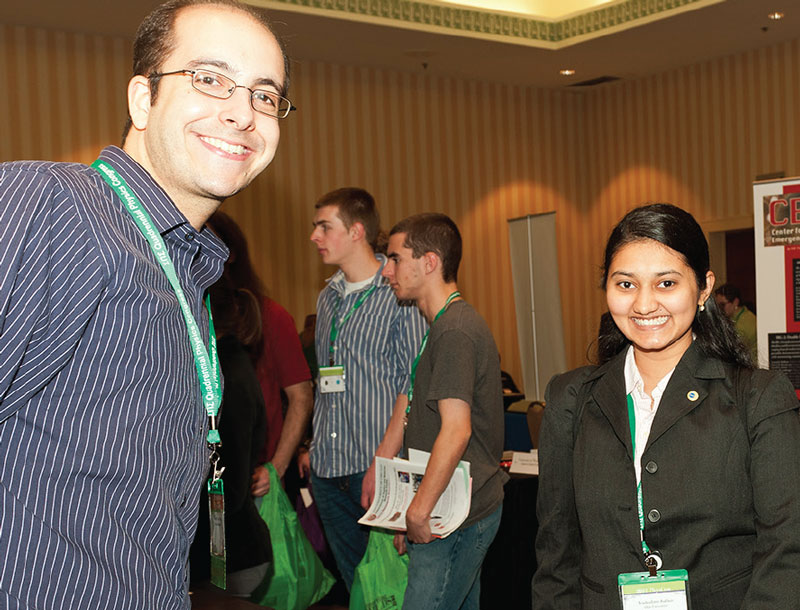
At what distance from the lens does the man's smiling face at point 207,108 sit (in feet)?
Answer: 3.49

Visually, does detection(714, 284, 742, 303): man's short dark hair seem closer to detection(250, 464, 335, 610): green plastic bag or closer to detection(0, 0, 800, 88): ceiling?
detection(0, 0, 800, 88): ceiling

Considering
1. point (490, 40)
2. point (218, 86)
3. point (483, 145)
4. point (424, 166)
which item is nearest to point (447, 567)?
point (218, 86)

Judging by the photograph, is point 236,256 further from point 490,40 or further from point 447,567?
point 490,40

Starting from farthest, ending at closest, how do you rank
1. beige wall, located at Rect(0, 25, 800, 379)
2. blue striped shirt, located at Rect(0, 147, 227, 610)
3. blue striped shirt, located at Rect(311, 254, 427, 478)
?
beige wall, located at Rect(0, 25, 800, 379), blue striped shirt, located at Rect(311, 254, 427, 478), blue striped shirt, located at Rect(0, 147, 227, 610)

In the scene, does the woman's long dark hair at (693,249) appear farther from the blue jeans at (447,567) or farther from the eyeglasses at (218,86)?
the blue jeans at (447,567)

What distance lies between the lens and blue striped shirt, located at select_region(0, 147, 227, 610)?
85 centimetres

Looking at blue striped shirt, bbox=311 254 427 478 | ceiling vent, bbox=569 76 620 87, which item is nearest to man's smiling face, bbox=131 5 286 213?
blue striped shirt, bbox=311 254 427 478

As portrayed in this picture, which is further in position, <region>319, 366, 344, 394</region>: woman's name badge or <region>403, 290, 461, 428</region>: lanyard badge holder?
<region>319, 366, 344, 394</region>: woman's name badge

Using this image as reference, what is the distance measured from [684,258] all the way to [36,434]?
56.6 inches

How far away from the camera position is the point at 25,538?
902 millimetres

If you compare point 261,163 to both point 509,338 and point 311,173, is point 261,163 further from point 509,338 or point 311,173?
point 509,338

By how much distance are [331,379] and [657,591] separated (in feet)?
6.60

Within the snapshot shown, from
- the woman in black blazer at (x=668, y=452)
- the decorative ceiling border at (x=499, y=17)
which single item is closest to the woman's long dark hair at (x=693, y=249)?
the woman in black blazer at (x=668, y=452)

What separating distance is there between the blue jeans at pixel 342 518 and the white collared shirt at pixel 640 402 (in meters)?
1.76
